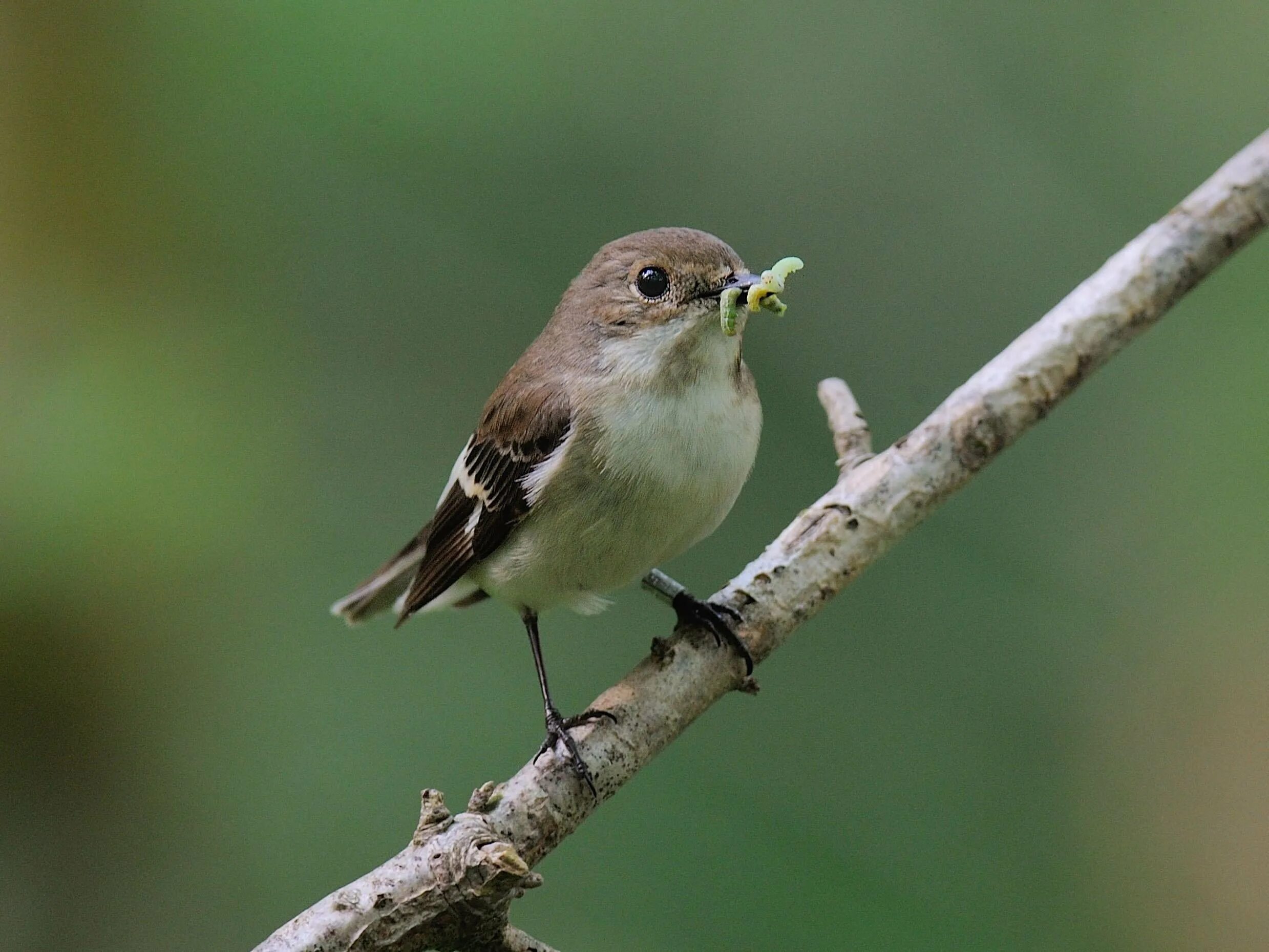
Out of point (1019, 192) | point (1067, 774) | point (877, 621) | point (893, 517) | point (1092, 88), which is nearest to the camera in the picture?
point (893, 517)

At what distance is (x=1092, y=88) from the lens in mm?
3488

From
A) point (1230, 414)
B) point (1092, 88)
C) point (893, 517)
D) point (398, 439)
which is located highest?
point (1092, 88)

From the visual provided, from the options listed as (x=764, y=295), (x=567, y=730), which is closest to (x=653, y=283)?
(x=764, y=295)

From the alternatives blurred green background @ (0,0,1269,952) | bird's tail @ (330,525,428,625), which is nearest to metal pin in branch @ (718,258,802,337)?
blurred green background @ (0,0,1269,952)

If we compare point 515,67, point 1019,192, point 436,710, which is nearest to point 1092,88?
point 1019,192

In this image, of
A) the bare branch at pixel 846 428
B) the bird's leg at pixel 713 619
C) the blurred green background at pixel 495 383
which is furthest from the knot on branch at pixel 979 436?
the blurred green background at pixel 495 383

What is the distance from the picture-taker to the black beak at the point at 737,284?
2.22m

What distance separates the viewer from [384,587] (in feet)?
9.89

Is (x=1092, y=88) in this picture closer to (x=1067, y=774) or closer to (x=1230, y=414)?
(x=1230, y=414)

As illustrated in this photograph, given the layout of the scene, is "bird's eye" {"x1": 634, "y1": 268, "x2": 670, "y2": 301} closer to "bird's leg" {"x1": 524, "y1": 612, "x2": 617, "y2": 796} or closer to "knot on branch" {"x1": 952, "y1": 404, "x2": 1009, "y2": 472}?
"knot on branch" {"x1": 952, "y1": 404, "x2": 1009, "y2": 472}

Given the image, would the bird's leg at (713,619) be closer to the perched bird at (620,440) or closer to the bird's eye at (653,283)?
the perched bird at (620,440)

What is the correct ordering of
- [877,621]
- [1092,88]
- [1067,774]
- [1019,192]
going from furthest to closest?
[1092,88] → [1019,192] → [877,621] → [1067,774]

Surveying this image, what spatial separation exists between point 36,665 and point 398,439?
1210 millimetres

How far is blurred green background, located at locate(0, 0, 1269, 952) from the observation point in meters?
2.87
